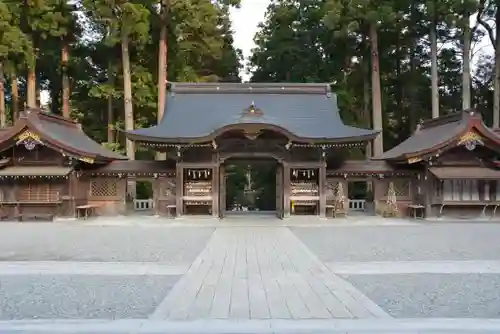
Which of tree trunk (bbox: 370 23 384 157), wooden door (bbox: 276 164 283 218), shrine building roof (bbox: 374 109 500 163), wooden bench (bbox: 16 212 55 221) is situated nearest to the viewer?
shrine building roof (bbox: 374 109 500 163)

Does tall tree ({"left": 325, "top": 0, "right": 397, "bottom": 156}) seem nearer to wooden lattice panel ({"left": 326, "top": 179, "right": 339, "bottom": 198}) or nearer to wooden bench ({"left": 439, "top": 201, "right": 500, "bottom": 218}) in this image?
wooden lattice panel ({"left": 326, "top": 179, "right": 339, "bottom": 198})

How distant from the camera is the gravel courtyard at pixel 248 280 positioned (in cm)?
469

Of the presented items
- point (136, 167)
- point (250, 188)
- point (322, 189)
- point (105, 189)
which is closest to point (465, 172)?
point (322, 189)

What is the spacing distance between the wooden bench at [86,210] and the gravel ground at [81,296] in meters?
10.6

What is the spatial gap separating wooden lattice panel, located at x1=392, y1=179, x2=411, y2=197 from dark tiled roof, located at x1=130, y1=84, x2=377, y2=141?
2.32 metres

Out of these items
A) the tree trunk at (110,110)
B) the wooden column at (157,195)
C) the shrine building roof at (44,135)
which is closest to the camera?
the shrine building roof at (44,135)

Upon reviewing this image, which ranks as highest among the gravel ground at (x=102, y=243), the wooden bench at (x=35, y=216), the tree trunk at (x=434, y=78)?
the tree trunk at (x=434, y=78)

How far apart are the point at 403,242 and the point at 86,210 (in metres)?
11.4

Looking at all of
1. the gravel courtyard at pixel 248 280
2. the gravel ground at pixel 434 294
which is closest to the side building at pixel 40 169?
the gravel courtyard at pixel 248 280

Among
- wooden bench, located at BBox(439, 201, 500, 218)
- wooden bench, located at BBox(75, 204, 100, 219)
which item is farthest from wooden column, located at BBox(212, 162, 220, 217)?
wooden bench, located at BBox(439, 201, 500, 218)

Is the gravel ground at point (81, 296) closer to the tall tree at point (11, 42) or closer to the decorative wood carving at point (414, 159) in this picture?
the decorative wood carving at point (414, 159)

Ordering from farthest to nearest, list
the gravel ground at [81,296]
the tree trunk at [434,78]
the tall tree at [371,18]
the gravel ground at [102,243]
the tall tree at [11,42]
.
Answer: the tree trunk at [434,78] → the tall tree at [371,18] → the tall tree at [11,42] → the gravel ground at [102,243] → the gravel ground at [81,296]

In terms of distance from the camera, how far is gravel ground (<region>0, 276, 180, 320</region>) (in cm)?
486

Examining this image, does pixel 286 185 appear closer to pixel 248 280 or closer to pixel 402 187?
pixel 402 187
